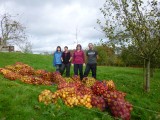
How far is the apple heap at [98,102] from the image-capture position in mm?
11430

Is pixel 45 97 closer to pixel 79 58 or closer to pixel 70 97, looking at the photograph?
pixel 70 97

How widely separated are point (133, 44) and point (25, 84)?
6.40 meters

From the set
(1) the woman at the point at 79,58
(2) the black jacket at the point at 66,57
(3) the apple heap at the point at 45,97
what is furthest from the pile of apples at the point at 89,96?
(2) the black jacket at the point at 66,57

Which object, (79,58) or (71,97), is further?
(79,58)

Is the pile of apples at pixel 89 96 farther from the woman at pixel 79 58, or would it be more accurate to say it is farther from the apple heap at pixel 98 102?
the woman at pixel 79 58

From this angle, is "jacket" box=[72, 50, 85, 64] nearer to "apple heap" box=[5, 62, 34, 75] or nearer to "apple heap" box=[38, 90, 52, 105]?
"apple heap" box=[5, 62, 34, 75]

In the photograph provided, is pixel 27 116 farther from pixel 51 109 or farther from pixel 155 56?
pixel 155 56

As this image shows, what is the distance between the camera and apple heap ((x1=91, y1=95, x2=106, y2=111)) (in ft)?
37.5

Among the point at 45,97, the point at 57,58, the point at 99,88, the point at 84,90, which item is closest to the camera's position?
the point at 45,97

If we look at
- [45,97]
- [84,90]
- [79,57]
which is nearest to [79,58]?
[79,57]

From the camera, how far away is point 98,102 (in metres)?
11.6

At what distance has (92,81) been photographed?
14133mm

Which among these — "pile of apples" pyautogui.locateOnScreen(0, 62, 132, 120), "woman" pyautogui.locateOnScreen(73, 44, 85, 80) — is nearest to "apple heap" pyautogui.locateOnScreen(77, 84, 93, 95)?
"pile of apples" pyautogui.locateOnScreen(0, 62, 132, 120)

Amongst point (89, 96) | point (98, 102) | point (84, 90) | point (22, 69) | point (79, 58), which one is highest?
point (79, 58)
